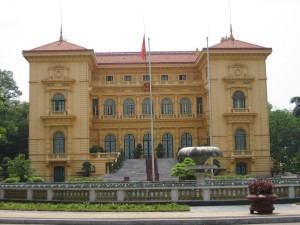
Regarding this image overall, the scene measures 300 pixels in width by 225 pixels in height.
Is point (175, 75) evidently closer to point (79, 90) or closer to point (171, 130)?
point (171, 130)

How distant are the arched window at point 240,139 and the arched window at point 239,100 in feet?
8.49

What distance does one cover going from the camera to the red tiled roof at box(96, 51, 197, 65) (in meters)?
59.9

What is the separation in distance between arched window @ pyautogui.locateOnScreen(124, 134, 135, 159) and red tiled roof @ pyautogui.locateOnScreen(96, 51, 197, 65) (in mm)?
9051

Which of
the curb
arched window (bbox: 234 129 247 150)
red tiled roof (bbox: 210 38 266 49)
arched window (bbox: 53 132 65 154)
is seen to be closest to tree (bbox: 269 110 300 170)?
arched window (bbox: 234 129 247 150)

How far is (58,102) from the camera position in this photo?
5219cm

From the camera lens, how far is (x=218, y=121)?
2055 inches

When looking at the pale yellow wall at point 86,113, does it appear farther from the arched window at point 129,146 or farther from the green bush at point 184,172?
the green bush at point 184,172

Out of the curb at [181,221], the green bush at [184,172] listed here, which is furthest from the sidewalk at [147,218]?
the green bush at [184,172]

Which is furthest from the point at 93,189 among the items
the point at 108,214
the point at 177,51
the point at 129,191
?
the point at 177,51

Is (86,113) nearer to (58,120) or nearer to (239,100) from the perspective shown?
(58,120)

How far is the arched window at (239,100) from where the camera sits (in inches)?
2078

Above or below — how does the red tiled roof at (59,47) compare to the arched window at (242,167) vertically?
above

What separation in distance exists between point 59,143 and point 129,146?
936 centimetres

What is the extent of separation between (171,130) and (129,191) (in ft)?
123
